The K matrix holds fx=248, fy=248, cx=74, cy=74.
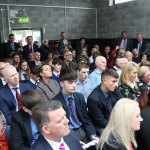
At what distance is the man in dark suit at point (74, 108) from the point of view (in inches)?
101

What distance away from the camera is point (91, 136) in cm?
252

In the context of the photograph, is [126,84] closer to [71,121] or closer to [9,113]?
[71,121]

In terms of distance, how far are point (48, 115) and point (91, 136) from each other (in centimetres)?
119

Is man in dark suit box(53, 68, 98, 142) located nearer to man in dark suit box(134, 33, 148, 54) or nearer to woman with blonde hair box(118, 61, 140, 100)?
woman with blonde hair box(118, 61, 140, 100)

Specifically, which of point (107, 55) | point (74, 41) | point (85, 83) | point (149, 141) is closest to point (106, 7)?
point (74, 41)

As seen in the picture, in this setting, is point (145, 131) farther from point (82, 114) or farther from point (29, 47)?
point (29, 47)

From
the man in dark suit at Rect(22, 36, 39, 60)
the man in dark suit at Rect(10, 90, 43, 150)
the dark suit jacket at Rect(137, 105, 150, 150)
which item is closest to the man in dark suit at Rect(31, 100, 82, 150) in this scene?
the man in dark suit at Rect(10, 90, 43, 150)

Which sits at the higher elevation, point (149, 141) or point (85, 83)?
point (85, 83)

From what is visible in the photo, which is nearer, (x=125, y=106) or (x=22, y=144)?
(x=125, y=106)

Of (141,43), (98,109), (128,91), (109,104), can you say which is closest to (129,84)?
(128,91)

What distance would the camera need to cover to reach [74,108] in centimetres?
261

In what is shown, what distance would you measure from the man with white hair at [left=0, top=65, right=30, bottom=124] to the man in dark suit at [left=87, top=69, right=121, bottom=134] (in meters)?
0.84

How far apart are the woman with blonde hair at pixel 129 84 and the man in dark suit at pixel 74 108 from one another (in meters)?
0.69

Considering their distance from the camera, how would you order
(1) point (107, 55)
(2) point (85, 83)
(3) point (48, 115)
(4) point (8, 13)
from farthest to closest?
1. (4) point (8, 13)
2. (1) point (107, 55)
3. (2) point (85, 83)
4. (3) point (48, 115)
